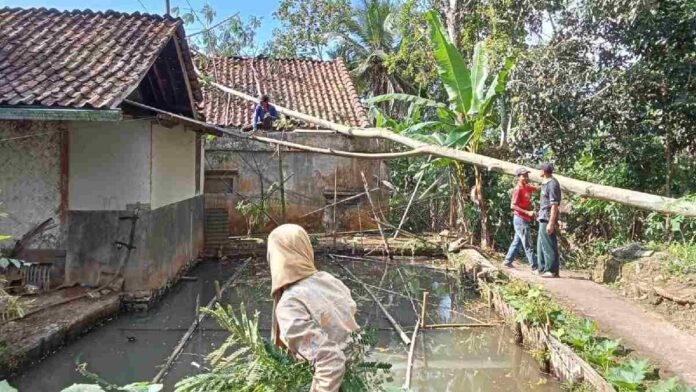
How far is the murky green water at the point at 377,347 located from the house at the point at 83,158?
100cm

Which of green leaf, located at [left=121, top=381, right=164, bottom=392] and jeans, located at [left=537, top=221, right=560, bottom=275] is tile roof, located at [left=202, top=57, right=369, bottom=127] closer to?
jeans, located at [left=537, top=221, right=560, bottom=275]

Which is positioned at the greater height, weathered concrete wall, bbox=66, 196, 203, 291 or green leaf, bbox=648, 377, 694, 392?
weathered concrete wall, bbox=66, 196, 203, 291

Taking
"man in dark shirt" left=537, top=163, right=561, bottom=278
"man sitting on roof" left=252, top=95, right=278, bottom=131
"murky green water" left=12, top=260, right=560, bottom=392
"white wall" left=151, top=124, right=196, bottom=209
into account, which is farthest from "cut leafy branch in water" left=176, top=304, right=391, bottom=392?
"man sitting on roof" left=252, top=95, right=278, bottom=131

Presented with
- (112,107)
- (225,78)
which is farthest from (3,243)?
(225,78)

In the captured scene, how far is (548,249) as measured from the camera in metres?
8.73

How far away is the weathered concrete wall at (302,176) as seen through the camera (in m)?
14.5

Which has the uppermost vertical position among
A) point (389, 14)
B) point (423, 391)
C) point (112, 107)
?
point (389, 14)

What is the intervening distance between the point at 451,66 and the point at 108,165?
18.6 ft

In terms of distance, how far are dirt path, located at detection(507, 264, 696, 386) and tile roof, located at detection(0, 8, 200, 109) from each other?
20.1ft

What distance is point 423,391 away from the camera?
5504 millimetres

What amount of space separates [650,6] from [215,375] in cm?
920

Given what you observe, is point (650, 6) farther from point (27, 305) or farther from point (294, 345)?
point (27, 305)

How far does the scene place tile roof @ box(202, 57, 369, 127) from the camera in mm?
14820

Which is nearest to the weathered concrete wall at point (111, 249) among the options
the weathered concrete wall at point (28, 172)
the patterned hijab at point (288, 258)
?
the weathered concrete wall at point (28, 172)
